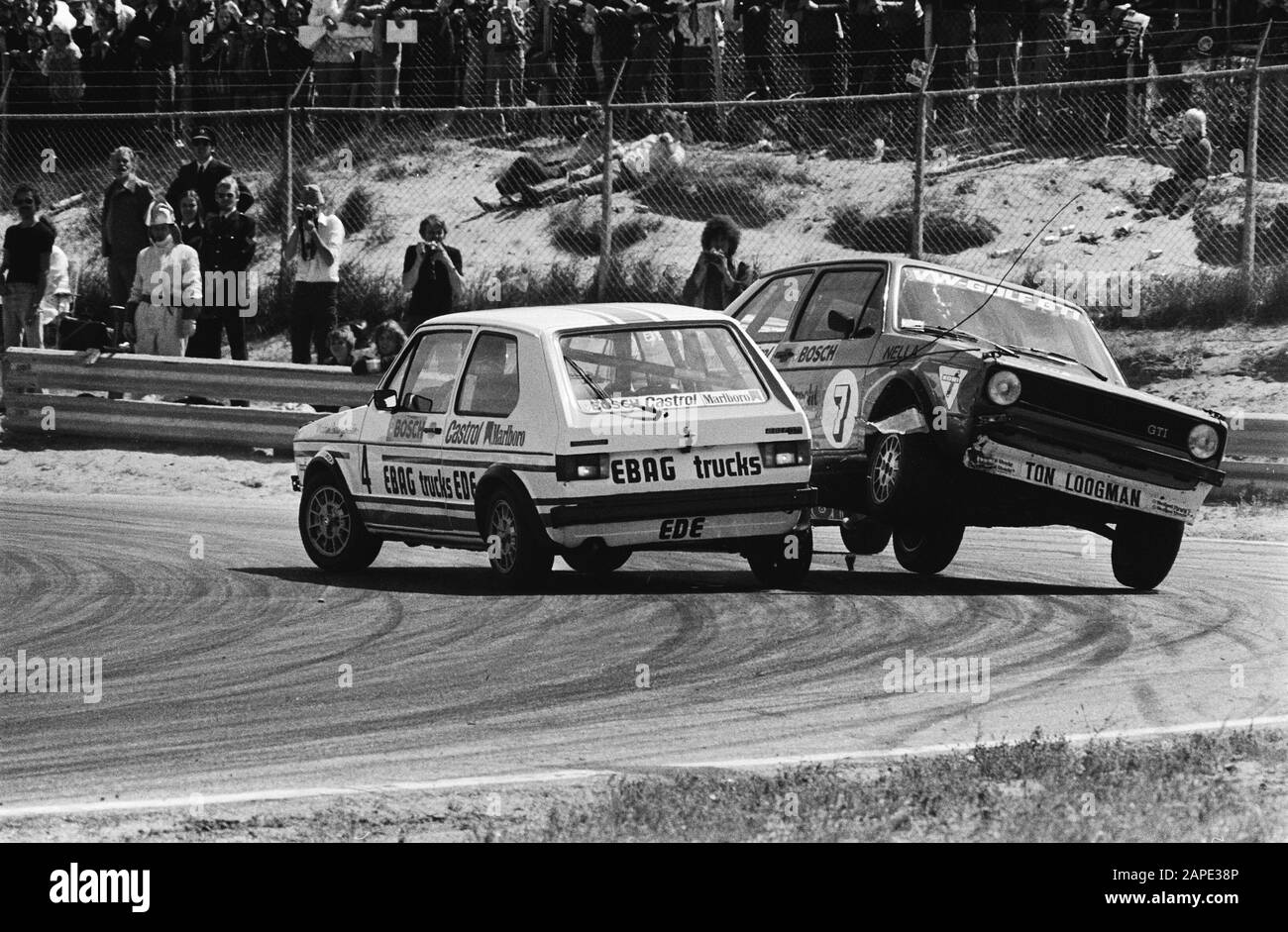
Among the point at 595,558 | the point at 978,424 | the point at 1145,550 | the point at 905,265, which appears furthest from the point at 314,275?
the point at 1145,550

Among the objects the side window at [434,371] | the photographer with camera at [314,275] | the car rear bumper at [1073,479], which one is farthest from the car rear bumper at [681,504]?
the photographer with camera at [314,275]

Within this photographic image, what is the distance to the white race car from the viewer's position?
10742mm

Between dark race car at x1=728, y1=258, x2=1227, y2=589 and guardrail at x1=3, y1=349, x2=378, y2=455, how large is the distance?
674 cm

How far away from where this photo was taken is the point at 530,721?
804 centimetres

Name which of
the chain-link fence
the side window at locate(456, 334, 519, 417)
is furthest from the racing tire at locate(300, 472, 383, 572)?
the chain-link fence

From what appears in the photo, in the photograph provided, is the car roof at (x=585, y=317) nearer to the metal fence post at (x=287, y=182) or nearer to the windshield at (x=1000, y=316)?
the windshield at (x=1000, y=316)

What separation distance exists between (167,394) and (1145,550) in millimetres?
10328

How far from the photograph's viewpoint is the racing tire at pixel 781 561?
1137 cm

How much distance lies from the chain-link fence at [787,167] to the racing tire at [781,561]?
6839 millimetres

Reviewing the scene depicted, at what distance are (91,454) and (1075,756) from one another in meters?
13.3

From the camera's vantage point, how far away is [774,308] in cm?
1306

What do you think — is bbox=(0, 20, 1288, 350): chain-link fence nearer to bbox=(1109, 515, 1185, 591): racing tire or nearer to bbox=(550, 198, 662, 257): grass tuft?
bbox=(550, 198, 662, 257): grass tuft
